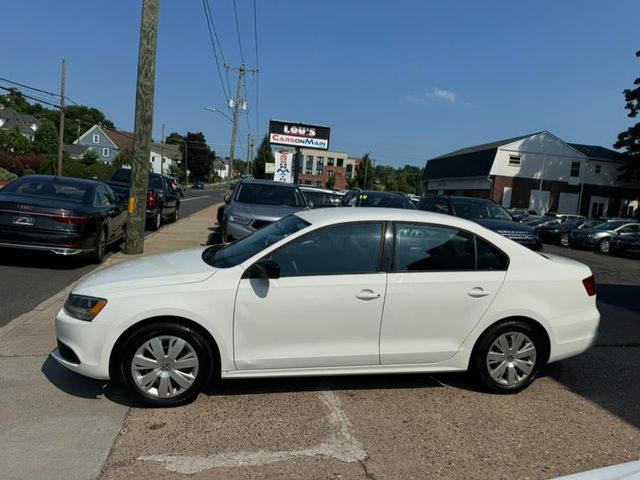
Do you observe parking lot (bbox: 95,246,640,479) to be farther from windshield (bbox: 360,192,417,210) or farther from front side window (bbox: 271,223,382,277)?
windshield (bbox: 360,192,417,210)

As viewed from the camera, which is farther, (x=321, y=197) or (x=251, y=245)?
(x=321, y=197)

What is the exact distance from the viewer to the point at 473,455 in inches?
138

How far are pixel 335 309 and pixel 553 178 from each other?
52.6 metres

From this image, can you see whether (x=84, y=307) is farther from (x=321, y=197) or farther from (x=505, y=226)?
(x=321, y=197)

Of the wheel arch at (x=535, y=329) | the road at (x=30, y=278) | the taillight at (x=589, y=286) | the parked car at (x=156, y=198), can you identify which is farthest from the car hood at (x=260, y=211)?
the taillight at (x=589, y=286)

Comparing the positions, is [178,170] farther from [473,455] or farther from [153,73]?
[473,455]

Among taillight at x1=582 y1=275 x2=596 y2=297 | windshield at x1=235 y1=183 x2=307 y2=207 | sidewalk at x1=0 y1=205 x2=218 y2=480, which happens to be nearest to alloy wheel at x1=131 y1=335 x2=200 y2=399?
sidewalk at x1=0 y1=205 x2=218 y2=480

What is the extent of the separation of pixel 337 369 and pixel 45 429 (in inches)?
83.8

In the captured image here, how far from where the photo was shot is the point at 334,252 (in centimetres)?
427

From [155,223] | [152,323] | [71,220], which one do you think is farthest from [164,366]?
[155,223]

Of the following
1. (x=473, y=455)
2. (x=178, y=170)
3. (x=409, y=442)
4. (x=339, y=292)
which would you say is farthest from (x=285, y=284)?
(x=178, y=170)

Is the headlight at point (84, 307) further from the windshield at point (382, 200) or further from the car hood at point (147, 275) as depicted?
the windshield at point (382, 200)

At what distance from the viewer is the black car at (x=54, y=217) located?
8.40 meters

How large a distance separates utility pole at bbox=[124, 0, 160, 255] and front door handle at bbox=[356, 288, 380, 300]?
7.19 meters
